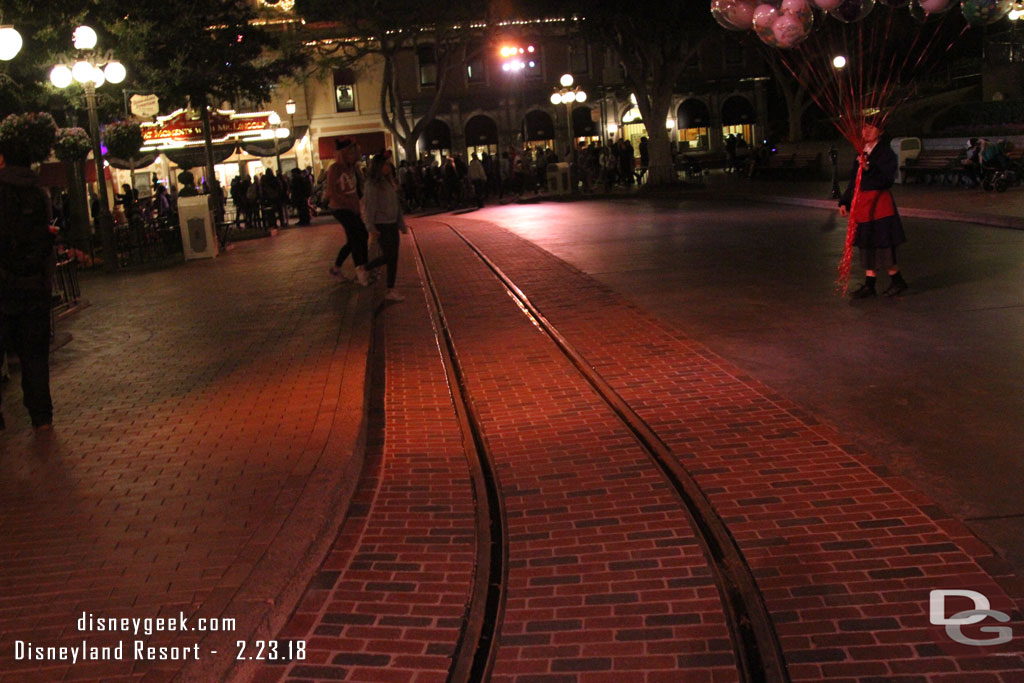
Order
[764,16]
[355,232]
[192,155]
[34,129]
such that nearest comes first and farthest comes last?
[355,232] < [764,16] < [34,129] < [192,155]

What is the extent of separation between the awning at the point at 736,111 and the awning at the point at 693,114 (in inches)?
43.3

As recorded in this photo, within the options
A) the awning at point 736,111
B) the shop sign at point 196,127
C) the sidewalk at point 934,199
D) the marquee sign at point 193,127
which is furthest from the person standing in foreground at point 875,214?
the awning at point 736,111

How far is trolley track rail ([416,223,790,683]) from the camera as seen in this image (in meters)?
3.88

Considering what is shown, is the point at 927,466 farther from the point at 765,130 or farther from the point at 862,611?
the point at 765,130

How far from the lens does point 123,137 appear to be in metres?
22.7

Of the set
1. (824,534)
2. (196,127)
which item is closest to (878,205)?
(824,534)

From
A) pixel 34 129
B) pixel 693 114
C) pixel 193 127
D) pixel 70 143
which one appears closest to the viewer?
pixel 34 129

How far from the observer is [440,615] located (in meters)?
4.34

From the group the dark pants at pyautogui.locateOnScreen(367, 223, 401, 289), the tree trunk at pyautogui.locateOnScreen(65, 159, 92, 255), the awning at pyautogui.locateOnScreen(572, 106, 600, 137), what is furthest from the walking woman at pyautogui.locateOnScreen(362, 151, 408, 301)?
the awning at pyautogui.locateOnScreen(572, 106, 600, 137)

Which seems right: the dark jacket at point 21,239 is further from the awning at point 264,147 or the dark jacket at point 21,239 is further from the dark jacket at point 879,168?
the awning at point 264,147

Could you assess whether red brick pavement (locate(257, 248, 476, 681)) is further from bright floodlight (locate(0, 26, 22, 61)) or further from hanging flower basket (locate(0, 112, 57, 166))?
hanging flower basket (locate(0, 112, 57, 166))

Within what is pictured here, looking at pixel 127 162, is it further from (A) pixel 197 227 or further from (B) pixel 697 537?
(B) pixel 697 537

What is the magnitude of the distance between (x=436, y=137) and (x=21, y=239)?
51.9 m

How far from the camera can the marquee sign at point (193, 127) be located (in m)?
28.4
